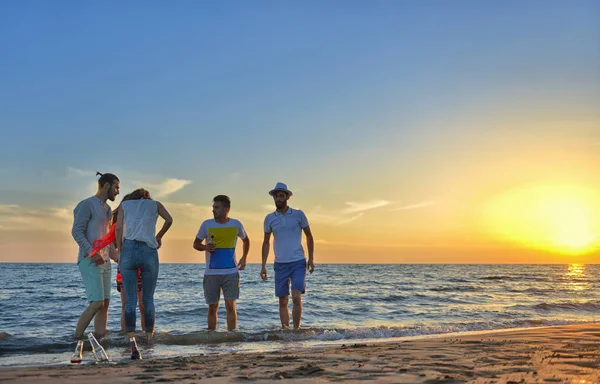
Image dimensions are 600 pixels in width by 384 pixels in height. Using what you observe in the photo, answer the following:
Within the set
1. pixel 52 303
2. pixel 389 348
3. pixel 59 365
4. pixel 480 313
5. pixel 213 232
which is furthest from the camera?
pixel 52 303

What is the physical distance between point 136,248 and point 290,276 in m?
2.26

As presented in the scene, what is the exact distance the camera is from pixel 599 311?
43.3ft

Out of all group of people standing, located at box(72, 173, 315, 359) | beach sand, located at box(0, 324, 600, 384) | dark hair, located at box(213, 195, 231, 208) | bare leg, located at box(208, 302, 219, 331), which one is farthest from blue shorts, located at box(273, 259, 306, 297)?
beach sand, located at box(0, 324, 600, 384)

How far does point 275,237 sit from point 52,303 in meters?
9.70

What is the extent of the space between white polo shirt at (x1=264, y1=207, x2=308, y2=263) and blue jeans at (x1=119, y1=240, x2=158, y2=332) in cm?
184

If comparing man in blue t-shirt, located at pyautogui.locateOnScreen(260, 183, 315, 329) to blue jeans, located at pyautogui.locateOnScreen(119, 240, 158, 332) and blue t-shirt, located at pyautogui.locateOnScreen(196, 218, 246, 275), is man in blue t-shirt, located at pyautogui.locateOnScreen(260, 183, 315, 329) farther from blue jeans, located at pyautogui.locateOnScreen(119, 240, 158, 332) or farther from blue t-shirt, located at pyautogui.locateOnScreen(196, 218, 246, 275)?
blue jeans, located at pyautogui.locateOnScreen(119, 240, 158, 332)

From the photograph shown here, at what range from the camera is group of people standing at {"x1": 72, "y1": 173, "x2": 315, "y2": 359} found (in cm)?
611

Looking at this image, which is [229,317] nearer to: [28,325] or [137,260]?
[137,260]

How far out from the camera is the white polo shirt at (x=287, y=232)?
7.38m

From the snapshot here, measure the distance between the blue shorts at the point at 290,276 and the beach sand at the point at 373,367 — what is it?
1.73 meters

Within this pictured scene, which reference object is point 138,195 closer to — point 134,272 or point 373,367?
point 134,272

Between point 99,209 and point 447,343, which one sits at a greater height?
point 99,209

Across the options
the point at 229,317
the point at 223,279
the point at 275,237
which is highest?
the point at 275,237

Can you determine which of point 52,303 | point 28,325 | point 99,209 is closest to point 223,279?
point 99,209
